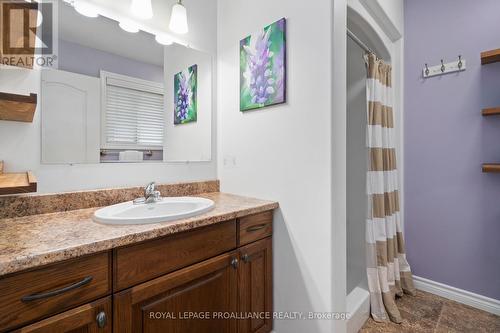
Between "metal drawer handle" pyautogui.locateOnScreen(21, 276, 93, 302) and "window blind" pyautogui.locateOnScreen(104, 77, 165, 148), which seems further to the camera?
"window blind" pyautogui.locateOnScreen(104, 77, 165, 148)

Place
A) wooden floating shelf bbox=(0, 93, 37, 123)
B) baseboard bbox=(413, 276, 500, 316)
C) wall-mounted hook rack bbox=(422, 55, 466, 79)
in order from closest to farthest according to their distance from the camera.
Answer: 1. wooden floating shelf bbox=(0, 93, 37, 123)
2. baseboard bbox=(413, 276, 500, 316)
3. wall-mounted hook rack bbox=(422, 55, 466, 79)

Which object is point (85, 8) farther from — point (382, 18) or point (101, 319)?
point (382, 18)

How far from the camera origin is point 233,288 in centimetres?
121

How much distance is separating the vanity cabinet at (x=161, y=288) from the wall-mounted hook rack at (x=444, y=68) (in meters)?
1.86

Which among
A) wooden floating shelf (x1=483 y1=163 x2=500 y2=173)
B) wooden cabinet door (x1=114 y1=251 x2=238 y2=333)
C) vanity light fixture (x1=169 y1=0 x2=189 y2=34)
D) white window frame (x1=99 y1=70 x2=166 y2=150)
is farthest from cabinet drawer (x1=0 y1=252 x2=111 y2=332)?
wooden floating shelf (x1=483 y1=163 x2=500 y2=173)

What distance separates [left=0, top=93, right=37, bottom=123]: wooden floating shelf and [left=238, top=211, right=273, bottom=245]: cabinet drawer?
1014 mm

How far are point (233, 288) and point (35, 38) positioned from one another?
1525 mm

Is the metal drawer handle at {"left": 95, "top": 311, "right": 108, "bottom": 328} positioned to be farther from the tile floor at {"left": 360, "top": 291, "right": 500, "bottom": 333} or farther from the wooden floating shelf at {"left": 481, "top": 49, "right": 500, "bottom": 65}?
the wooden floating shelf at {"left": 481, "top": 49, "right": 500, "bottom": 65}

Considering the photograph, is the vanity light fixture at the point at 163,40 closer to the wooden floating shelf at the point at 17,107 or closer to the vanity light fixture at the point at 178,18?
the vanity light fixture at the point at 178,18

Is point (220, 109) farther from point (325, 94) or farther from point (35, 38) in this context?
point (35, 38)

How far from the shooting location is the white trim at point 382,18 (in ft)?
5.29

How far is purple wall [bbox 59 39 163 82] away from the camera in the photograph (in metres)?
1.20

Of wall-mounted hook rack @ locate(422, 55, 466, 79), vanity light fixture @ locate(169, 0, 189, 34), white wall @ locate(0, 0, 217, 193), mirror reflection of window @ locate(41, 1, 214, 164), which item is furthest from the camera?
wall-mounted hook rack @ locate(422, 55, 466, 79)

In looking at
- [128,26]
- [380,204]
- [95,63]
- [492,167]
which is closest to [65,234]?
[95,63]
